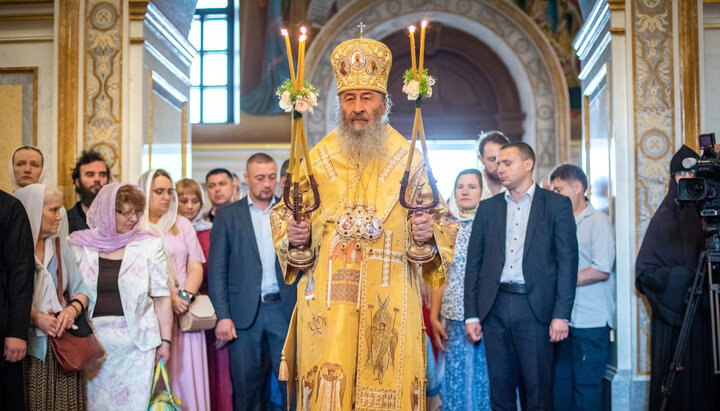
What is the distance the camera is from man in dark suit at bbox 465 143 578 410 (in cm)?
516

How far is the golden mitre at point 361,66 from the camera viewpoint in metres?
4.05

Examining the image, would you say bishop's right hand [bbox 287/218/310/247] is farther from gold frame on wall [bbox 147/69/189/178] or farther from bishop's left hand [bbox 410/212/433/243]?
gold frame on wall [bbox 147/69/189/178]

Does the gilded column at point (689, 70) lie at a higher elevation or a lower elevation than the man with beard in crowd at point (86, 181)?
higher

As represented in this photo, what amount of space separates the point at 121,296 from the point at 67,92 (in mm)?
2401

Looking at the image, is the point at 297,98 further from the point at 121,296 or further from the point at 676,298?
the point at 676,298

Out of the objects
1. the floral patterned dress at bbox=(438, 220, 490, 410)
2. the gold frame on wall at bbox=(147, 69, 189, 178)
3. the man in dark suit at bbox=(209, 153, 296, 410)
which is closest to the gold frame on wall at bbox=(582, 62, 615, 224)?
the floral patterned dress at bbox=(438, 220, 490, 410)

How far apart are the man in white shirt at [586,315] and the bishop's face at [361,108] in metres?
2.50

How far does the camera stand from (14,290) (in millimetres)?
4680

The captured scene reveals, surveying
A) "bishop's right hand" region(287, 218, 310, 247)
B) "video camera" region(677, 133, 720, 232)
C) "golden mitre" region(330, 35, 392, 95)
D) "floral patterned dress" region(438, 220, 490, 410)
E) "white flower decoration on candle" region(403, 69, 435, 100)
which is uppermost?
"golden mitre" region(330, 35, 392, 95)

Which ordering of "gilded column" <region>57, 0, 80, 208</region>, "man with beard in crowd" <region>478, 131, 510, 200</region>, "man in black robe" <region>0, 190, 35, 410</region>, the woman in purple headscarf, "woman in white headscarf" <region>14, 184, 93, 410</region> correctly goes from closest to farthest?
1. "man in black robe" <region>0, 190, 35, 410</region>
2. "woman in white headscarf" <region>14, 184, 93, 410</region>
3. the woman in purple headscarf
4. "man with beard in crowd" <region>478, 131, 510, 200</region>
5. "gilded column" <region>57, 0, 80, 208</region>

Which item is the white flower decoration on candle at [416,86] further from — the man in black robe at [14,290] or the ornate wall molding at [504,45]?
the ornate wall molding at [504,45]

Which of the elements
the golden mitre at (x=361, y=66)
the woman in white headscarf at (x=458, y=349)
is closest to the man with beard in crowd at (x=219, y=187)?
the woman in white headscarf at (x=458, y=349)

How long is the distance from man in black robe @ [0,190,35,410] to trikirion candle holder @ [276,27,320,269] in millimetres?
1745

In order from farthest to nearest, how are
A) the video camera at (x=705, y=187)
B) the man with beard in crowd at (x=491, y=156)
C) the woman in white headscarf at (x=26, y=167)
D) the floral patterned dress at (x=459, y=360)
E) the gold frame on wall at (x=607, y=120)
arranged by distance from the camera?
the gold frame on wall at (x=607, y=120), the man with beard in crowd at (x=491, y=156), the floral patterned dress at (x=459, y=360), the woman in white headscarf at (x=26, y=167), the video camera at (x=705, y=187)
